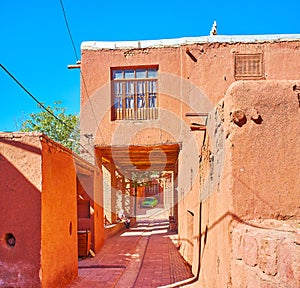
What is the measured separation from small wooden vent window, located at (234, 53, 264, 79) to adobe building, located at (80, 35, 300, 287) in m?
0.03

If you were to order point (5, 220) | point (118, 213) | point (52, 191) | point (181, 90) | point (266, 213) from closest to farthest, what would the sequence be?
point (266, 213) < point (5, 220) < point (52, 191) < point (181, 90) < point (118, 213)

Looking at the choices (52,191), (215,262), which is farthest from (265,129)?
(52,191)

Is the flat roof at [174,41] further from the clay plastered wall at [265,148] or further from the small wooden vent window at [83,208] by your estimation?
the clay plastered wall at [265,148]

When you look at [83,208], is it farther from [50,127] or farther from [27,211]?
[50,127]

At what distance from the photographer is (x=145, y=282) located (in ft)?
25.4

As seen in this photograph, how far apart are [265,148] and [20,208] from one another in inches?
148

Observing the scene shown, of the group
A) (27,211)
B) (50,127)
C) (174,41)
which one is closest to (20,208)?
(27,211)

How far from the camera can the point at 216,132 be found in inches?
210

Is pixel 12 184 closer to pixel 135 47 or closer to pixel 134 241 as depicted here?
pixel 135 47

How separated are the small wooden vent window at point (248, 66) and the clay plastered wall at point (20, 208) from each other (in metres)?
8.58

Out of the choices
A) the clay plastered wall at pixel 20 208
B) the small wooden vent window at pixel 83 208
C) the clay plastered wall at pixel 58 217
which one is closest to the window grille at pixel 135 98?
the small wooden vent window at pixel 83 208

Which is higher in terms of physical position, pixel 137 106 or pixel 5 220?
pixel 137 106

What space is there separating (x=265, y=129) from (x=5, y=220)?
4.07m

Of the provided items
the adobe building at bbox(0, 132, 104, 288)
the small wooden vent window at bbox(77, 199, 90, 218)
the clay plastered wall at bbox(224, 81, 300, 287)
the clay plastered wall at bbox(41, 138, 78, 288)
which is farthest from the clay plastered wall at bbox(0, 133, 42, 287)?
the small wooden vent window at bbox(77, 199, 90, 218)
